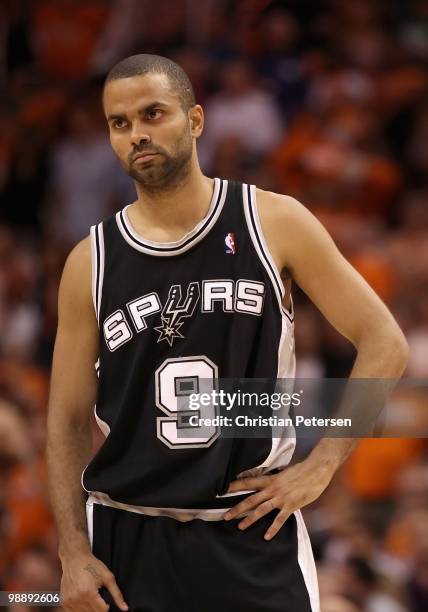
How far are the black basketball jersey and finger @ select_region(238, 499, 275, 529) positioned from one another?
0.07 meters

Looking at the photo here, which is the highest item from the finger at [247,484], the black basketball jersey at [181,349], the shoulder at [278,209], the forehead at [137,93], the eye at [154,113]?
the forehead at [137,93]

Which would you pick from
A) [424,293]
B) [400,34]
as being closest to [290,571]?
[424,293]

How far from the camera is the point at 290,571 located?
320 centimetres

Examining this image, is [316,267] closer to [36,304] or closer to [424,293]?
[424,293]

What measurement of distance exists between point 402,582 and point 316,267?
235 centimetres

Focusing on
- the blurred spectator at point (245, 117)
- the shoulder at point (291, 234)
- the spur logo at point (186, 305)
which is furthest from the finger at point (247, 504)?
the blurred spectator at point (245, 117)

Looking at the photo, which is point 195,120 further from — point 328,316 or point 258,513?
point 258,513

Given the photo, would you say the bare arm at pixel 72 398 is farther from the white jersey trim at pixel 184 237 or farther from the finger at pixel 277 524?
the finger at pixel 277 524

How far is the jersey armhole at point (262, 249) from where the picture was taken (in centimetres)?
321

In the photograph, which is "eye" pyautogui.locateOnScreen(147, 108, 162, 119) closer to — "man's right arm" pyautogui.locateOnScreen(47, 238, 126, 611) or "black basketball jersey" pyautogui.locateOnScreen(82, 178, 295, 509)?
"black basketball jersey" pyautogui.locateOnScreen(82, 178, 295, 509)

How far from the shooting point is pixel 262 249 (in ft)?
10.6

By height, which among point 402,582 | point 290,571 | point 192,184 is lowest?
point 402,582

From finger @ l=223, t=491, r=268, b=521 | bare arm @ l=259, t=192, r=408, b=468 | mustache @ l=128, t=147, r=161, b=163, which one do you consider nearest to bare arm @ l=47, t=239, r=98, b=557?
mustache @ l=128, t=147, r=161, b=163

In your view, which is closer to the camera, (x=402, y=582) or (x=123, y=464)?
(x=123, y=464)
